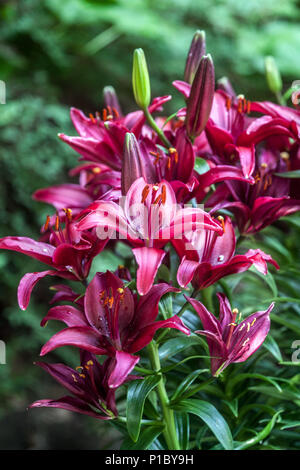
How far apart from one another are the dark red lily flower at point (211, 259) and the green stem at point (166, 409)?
0.07m

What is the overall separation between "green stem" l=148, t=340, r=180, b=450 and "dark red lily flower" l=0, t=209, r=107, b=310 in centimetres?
9

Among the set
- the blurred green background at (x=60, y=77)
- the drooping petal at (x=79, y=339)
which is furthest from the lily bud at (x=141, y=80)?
the blurred green background at (x=60, y=77)

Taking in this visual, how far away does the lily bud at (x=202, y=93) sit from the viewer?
0.45 meters

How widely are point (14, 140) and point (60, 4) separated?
532 mm

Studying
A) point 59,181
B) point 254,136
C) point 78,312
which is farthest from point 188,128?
point 59,181

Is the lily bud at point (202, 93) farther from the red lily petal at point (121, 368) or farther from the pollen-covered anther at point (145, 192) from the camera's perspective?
the red lily petal at point (121, 368)

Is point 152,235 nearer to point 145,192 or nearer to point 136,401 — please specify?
point 145,192

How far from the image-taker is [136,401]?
0.41m

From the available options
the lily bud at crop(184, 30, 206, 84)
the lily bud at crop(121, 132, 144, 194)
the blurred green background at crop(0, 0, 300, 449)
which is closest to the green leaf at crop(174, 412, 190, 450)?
the lily bud at crop(121, 132, 144, 194)

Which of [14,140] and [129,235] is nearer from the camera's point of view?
[129,235]

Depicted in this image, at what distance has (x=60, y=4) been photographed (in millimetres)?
1635

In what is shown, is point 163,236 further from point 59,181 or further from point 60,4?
point 60,4

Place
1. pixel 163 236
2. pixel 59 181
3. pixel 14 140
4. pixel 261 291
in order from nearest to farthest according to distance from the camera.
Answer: pixel 163 236, pixel 261 291, pixel 14 140, pixel 59 181

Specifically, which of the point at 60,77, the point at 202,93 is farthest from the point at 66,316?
the point at 60,77
